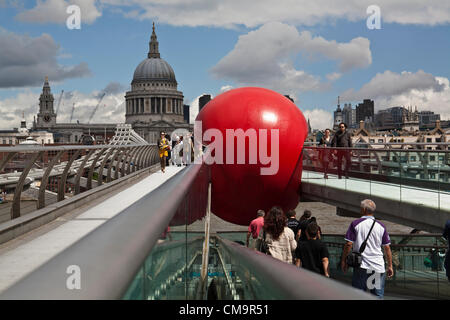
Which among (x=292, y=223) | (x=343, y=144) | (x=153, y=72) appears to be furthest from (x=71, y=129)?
(x=292, y=223)

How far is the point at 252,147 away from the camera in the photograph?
1329 cm

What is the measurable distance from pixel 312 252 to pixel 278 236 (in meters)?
0.86

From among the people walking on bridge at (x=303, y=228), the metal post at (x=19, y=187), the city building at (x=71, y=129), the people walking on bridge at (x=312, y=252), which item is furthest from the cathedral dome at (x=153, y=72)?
the people walking on bridge at (x=312, y=252)

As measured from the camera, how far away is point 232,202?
13.9 m

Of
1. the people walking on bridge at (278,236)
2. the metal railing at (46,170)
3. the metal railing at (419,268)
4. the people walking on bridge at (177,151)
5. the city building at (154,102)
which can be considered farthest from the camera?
the city building at (154,102)

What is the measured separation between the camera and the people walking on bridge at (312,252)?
25.9ft

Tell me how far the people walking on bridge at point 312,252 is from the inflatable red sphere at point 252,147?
17.5ft

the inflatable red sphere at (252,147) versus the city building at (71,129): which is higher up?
the city building at (71,129)

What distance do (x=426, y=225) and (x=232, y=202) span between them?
492 cm

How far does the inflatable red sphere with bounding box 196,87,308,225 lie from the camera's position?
43.2 ft

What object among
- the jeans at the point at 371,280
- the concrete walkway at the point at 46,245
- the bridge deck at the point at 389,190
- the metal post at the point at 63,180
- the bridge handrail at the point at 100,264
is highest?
the bridge handrail at the point at 100,264

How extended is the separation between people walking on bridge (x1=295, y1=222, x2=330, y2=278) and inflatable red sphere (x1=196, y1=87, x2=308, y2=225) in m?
5.32

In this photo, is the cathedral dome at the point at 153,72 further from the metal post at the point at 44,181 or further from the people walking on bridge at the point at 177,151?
the metal post at the point at 44,181
